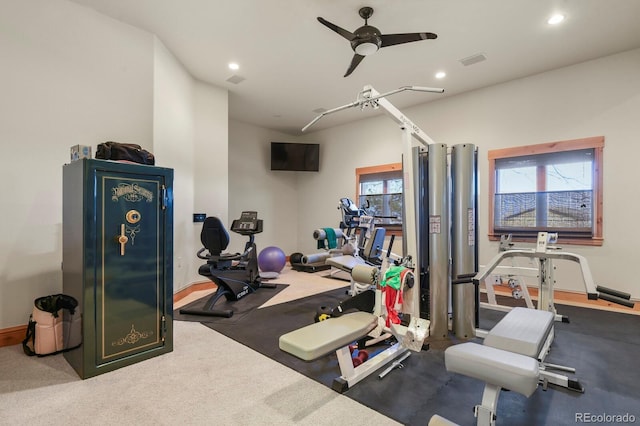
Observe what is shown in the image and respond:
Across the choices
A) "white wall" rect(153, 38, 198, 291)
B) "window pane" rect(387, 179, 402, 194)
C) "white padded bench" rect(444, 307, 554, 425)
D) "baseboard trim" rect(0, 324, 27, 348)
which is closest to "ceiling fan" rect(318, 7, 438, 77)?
"white wall" rect(153, 38, 198, 291)

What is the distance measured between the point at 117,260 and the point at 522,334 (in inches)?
119

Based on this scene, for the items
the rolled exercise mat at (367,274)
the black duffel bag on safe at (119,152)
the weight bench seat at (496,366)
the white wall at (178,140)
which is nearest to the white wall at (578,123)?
the rolled exercise mat at (367,274)

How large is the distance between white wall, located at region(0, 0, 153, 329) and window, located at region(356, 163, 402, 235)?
4591mm

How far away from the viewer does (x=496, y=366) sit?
4.61 feet

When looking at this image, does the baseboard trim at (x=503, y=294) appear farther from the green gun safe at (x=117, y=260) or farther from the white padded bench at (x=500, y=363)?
the white padded bench at (x=500, y=363)

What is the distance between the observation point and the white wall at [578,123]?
4055mm

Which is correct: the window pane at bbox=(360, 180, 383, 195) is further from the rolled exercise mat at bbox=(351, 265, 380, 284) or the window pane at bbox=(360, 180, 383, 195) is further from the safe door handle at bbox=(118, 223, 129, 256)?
the safe door handle at bbox=(118, 223, 129, 256)

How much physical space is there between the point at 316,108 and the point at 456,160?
154 inches

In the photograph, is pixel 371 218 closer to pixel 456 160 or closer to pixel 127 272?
pixel 456 160

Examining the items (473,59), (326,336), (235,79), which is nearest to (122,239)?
(326,336)

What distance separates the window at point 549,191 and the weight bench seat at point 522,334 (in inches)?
122

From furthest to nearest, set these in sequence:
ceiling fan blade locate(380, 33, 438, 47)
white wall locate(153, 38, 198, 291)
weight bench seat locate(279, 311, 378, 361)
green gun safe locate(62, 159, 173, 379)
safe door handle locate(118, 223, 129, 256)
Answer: white wall locate(153, 38, 198, 291) → ceiling fan blade locate(380, 33, 438, 47) → safe door handle locate(118, 223, 129, 256) → green gun safe locate(62, 159, 173, 379) → weight bench seat locate(279, 311, 378, 361)

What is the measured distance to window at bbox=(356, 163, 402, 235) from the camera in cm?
637

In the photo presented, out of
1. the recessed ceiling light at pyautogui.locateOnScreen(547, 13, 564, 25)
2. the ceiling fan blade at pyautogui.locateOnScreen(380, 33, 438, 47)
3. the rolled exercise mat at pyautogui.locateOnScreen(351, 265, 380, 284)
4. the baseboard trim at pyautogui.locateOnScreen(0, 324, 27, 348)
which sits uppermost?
the recessed ceiling light at pyautogui.locateOnScreen(547, 13, 564, 25)
